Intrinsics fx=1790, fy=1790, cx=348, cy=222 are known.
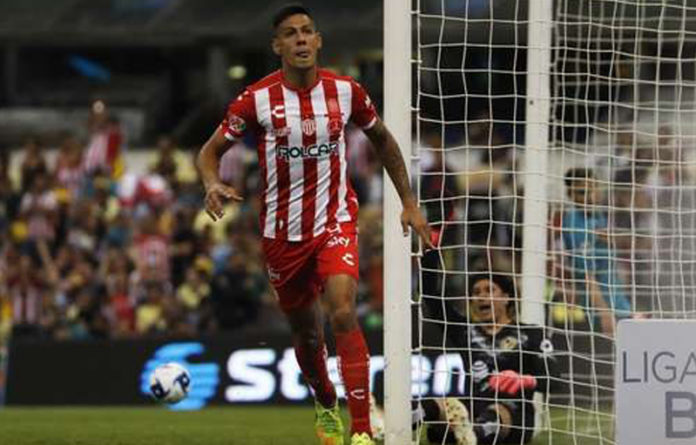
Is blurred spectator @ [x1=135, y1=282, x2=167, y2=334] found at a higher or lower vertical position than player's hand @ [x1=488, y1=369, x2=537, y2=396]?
lower

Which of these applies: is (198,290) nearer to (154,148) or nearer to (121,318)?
(121,318)

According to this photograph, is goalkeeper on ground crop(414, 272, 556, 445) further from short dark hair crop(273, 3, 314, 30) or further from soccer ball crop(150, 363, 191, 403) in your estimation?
short dark hair crop(273, 3, 314, 30)

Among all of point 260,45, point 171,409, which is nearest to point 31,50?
point 260,45

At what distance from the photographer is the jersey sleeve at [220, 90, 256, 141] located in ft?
32.1

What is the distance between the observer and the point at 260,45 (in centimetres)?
2858

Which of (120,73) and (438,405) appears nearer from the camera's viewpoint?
(438,405)

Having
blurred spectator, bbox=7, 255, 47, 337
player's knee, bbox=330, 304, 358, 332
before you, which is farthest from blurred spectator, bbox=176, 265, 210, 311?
player's knee, bbox=330, 304, 358, 332

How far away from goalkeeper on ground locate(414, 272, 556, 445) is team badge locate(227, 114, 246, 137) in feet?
7.13

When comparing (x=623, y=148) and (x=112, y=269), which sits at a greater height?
(x=623, y=148)

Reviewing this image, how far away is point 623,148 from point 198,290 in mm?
8475

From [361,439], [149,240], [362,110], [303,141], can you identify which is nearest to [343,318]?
[361,439]

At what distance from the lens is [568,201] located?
42.7 ft

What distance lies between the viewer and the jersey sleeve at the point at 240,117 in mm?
9789

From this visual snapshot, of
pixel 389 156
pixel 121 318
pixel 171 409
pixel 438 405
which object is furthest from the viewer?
pixel 121 318
